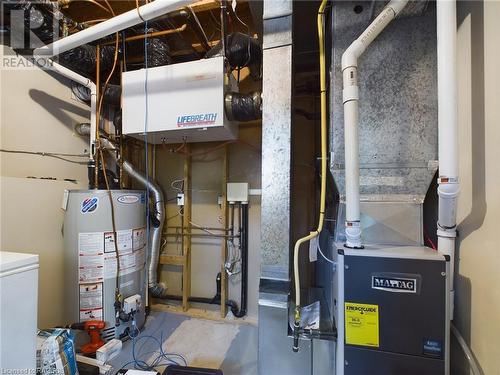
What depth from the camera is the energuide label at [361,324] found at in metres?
0.90

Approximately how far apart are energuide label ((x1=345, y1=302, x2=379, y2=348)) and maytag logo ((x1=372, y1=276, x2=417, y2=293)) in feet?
0.27

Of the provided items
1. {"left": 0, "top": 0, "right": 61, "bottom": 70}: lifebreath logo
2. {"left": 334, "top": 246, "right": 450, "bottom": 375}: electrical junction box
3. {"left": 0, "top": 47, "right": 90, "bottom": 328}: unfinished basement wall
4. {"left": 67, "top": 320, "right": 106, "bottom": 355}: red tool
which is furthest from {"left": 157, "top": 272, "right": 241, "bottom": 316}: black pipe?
{"left": 0, "top": 0, "right": 61, "bottom": 70}: lifebreath logo

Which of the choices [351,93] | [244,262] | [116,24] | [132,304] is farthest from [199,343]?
[116,24]

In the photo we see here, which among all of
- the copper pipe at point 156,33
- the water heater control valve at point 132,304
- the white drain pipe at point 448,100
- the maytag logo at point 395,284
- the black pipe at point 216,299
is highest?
the copper pipe at point 156,33

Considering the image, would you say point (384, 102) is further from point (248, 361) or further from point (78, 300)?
point (78, 300)

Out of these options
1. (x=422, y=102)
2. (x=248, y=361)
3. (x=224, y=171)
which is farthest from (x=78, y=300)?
(x=422, y=102)

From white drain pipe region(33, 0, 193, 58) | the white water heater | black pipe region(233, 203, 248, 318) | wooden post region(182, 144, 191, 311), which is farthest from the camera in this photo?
wooden post region(182, 144, 191, 311)

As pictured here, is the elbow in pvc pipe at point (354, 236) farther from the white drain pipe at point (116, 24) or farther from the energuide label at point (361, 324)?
the white drain pipe at point (116, 24)

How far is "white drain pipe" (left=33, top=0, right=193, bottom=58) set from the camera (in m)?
1.24

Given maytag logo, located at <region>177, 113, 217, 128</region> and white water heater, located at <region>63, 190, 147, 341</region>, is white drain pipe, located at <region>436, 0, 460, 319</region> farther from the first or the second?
white water heater, located at <region>63, 190, 147, 341</region>

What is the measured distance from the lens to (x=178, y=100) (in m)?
1.70

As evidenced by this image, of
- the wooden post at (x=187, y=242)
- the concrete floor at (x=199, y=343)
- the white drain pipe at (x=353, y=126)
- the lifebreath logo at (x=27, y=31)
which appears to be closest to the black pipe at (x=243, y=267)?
the concrete floor at (x=199, y=343)

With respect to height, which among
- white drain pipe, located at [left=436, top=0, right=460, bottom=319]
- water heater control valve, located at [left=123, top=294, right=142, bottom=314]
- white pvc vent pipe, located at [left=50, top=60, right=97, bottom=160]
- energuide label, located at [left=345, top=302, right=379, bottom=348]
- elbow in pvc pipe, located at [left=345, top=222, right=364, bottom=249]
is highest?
white pvc vent pipe, located at [left=50, top=60, right=97, bottom=160]

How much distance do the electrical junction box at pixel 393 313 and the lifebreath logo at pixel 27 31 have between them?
2.34 m
